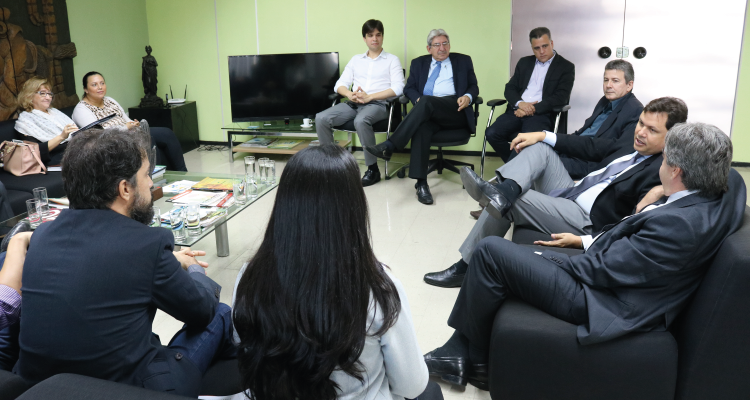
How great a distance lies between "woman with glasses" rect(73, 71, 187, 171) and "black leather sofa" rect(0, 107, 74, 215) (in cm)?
57

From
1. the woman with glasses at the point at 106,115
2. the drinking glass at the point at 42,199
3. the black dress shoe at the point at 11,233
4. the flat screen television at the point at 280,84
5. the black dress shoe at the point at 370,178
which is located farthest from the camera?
the flat screen television at the point at 280,84

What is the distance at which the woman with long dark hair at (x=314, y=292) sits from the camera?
119 centimetres

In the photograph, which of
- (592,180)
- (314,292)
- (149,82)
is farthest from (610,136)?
(149,82)

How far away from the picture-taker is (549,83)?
15.5 ft

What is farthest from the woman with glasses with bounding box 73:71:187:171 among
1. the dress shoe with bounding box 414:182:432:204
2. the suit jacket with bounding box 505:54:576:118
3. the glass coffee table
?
the suit jacket with bounding box 505:54:576:118

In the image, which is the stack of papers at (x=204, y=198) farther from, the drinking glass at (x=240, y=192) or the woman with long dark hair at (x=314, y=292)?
the woman with long dark hair at (x=314, y=292)

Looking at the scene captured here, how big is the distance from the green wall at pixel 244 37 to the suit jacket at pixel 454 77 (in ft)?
2.01

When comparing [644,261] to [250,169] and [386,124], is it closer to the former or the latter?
[250,169]

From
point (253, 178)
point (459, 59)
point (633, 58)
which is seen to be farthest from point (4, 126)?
point (633, 58)

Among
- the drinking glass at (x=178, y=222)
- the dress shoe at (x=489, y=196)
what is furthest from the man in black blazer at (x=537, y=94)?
the drinking glass at (x=178, y=222)

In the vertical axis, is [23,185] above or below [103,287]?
below

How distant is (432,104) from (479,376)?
2.77 meters

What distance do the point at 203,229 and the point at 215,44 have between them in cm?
400

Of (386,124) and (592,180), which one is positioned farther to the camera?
(386,124)
